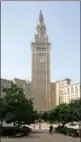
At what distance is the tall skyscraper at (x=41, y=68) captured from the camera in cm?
13662

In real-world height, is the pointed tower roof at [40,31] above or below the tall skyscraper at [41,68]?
above

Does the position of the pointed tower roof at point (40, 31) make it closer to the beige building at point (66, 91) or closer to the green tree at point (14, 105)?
the beige building at point (66, 91)

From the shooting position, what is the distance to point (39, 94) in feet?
456

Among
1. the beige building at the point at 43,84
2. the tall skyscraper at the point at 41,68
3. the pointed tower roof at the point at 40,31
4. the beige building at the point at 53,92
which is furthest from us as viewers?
the pointed tower roof at the point at 40,31

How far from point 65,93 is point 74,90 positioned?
30.3 ft

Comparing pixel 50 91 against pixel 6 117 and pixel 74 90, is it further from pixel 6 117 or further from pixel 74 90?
pixel 6 117

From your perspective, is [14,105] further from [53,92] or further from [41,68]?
[53,92]

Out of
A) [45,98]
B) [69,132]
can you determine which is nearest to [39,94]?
[45,98]

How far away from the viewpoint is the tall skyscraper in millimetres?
136625

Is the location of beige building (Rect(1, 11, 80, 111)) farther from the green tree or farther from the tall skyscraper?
the green tree

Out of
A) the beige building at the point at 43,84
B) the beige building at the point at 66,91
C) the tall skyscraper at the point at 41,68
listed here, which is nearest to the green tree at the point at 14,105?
the beige building at the point at 66,91

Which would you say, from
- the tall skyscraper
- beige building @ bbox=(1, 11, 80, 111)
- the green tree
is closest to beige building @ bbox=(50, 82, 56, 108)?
beige building @ bbox=(1, 11, 80, 111)

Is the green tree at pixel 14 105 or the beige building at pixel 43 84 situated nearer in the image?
the green tree at pixel 14 105

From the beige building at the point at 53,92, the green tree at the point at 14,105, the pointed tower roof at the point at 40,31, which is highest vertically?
the pointed tower roof at the point at 40,31
